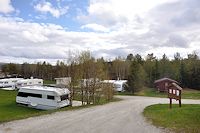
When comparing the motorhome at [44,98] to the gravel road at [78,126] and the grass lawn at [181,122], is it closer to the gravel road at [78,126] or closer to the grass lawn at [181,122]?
the gravel road at [78,126]

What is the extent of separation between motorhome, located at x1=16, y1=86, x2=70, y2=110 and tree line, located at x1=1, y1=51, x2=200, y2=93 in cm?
199

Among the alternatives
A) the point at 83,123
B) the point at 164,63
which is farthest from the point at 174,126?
the point at 164,63

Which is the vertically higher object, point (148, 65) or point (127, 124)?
point (148, 65)

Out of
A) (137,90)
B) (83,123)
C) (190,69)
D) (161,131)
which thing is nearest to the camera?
(161,131)

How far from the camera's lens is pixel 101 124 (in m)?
15.5

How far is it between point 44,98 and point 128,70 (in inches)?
2315

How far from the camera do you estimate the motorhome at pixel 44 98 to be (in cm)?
3812

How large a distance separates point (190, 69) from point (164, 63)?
10041 mm

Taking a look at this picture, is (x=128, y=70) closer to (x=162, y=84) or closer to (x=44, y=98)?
(x=162, y=84)

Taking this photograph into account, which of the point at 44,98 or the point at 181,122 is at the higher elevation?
the point at 181,122

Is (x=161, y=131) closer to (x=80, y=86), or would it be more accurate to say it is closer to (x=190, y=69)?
(x=80, y=86)

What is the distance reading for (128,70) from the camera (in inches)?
3767

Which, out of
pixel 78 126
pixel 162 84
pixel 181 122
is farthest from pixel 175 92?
pixel 162 84

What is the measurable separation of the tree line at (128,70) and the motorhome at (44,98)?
1.99m
